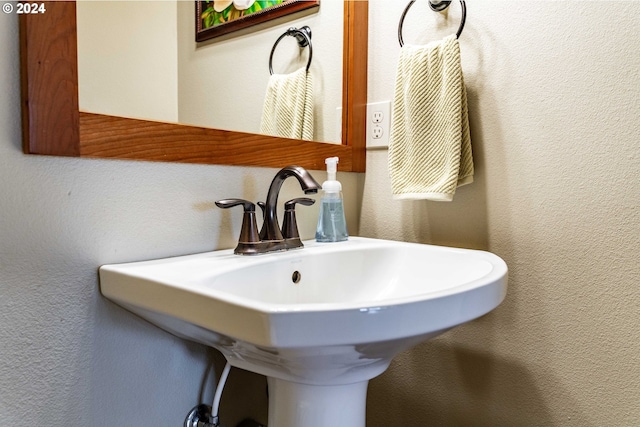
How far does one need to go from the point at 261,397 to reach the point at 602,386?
0.68m

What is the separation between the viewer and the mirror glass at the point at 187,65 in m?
0.68

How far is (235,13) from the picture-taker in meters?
0.94

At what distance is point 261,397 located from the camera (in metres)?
0.93

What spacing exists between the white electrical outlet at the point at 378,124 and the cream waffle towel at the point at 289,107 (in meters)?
0.17

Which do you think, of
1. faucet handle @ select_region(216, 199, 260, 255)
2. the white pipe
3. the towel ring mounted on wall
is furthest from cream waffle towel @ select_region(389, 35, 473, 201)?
the white pipe

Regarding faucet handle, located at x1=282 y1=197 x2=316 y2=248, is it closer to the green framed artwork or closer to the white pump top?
the white pump top

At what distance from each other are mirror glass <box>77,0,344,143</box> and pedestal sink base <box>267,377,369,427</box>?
0.51 metres

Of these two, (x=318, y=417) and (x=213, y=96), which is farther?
(x=213, y=96)

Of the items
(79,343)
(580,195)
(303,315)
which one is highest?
(580,195)

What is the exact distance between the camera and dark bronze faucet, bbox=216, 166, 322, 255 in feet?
2.54

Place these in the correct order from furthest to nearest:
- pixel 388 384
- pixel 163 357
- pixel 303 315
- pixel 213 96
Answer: pixel 388 384 → pixel 213 96 → pixel 163 357 → pixel 303 315

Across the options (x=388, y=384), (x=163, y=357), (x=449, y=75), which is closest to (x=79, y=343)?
(x=163, y=357)

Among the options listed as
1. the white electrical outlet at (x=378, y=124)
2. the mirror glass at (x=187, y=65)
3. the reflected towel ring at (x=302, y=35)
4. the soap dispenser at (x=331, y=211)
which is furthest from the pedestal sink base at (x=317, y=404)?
the reflected towel ring at (x=302, y=35)

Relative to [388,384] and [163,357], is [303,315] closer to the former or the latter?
[163,357]
